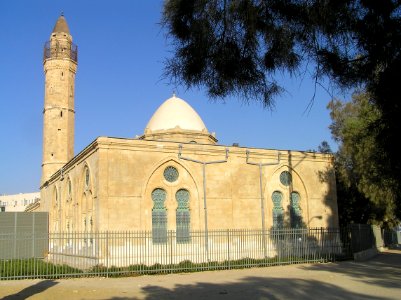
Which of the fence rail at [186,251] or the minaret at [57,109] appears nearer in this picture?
the fence rail at [186,251]

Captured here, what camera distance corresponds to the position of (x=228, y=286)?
1341cm

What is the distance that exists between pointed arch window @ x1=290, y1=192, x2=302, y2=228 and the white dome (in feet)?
27.7

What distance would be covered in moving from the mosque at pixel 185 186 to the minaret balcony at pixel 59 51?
10007 millimetres

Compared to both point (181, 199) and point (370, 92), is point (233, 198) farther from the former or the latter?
point (370, 92)

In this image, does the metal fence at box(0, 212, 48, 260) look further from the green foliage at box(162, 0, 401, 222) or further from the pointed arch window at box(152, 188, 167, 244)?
the green foliage at box(162, 0, 401, 222)

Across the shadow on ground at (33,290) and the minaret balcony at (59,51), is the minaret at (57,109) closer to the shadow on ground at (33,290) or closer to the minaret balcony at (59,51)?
the minaret balcony at (59,51)

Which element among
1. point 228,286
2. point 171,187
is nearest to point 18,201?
point 171,187

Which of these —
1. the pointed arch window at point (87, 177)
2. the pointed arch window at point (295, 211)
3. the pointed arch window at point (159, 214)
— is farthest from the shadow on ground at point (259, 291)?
the pointed arch window at point (295, 211)

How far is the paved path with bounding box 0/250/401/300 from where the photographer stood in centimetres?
1154

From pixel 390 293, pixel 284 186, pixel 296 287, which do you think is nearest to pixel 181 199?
pixel 284 186

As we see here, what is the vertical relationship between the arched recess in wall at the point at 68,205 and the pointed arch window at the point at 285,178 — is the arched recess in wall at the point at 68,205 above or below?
below

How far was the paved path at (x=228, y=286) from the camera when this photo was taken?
11.5 meters

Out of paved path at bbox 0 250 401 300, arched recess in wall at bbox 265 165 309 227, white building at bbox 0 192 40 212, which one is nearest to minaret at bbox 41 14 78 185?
arched recess in wall at bbox 265 165 309 227

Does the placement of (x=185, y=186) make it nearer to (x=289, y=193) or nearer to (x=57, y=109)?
(x=289, y=193)
